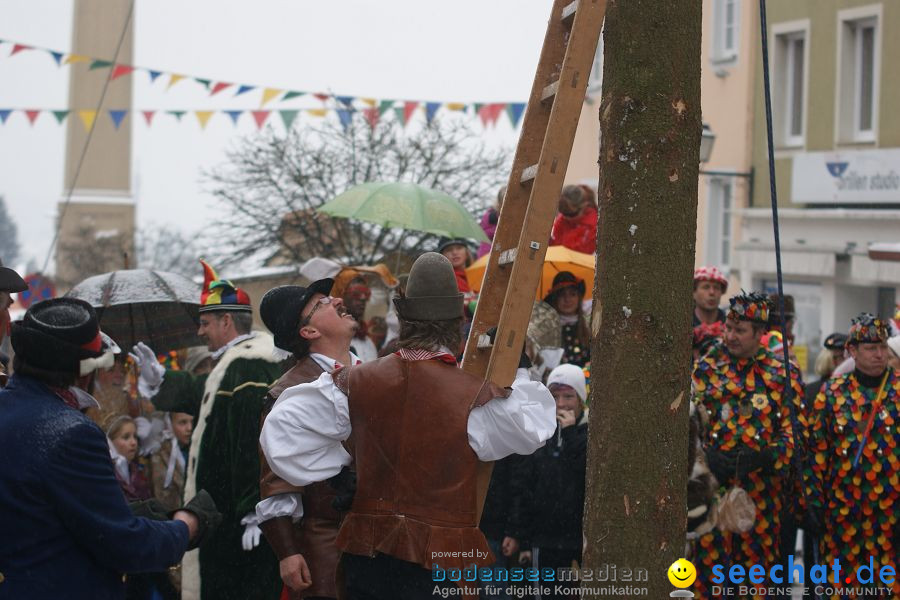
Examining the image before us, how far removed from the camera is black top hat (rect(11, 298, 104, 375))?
394 centimetres

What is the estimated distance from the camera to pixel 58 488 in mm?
3758

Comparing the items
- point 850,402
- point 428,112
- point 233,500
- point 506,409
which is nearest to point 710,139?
point 428,112

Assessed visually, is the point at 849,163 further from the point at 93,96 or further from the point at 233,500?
the point at 93,96

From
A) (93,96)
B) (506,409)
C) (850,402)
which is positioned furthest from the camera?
(93,96)

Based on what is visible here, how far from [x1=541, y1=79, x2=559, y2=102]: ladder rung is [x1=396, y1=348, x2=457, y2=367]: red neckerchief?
1054 mm

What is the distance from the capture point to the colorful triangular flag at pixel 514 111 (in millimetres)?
17594

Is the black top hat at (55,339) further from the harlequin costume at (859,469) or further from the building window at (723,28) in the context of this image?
the building window at (723,28)

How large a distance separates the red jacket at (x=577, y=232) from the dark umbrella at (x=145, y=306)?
300cm

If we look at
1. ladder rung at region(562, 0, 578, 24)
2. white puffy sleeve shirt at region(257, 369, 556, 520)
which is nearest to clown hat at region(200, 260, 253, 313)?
white puffy sleeve shirt at region(257, 369, 556, 520)

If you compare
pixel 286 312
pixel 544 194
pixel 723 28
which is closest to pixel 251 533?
pixel 286 312

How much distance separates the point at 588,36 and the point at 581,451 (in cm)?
299

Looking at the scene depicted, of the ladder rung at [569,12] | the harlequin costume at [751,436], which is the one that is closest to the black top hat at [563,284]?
the harlequin costume at [751,436]

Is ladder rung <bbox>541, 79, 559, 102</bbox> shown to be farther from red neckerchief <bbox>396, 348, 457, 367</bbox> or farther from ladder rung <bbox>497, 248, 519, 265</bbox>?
red neckerchief <bbox>396, 348, 457, 367</bbox>

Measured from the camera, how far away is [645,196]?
369cm
